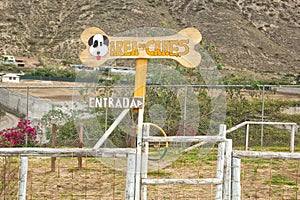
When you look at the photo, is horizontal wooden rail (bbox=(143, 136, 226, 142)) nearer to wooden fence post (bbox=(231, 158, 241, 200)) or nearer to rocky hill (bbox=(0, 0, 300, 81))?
wooden fence post (bbox=(231, 158, 241, 200))

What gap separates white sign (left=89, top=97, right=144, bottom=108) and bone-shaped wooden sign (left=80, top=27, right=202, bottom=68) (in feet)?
2.28

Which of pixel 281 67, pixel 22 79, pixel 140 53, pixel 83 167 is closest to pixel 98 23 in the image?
pixel 22 79

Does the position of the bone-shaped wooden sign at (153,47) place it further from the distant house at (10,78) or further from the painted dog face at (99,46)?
the distant house at (10,78)

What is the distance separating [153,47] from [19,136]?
21.6 feet

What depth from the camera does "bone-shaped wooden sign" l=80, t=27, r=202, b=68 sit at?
19.4 feet

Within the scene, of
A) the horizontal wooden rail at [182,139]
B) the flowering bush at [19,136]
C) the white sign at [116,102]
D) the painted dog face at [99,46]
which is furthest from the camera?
the flowering bush at [19,136]

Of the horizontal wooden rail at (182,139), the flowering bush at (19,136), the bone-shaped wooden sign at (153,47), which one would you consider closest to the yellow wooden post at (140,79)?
the bone-shaped wooden sign at (153,47)

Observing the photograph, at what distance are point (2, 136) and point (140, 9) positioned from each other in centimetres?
3892

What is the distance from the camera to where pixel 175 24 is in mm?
49312

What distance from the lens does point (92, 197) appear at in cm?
699

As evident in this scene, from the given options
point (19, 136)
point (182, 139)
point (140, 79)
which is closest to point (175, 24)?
point (19, 136)

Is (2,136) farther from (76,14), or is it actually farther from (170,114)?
(76,14)

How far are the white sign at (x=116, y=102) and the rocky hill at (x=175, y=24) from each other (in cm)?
3788

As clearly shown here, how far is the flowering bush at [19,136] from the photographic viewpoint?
34.9 ft
